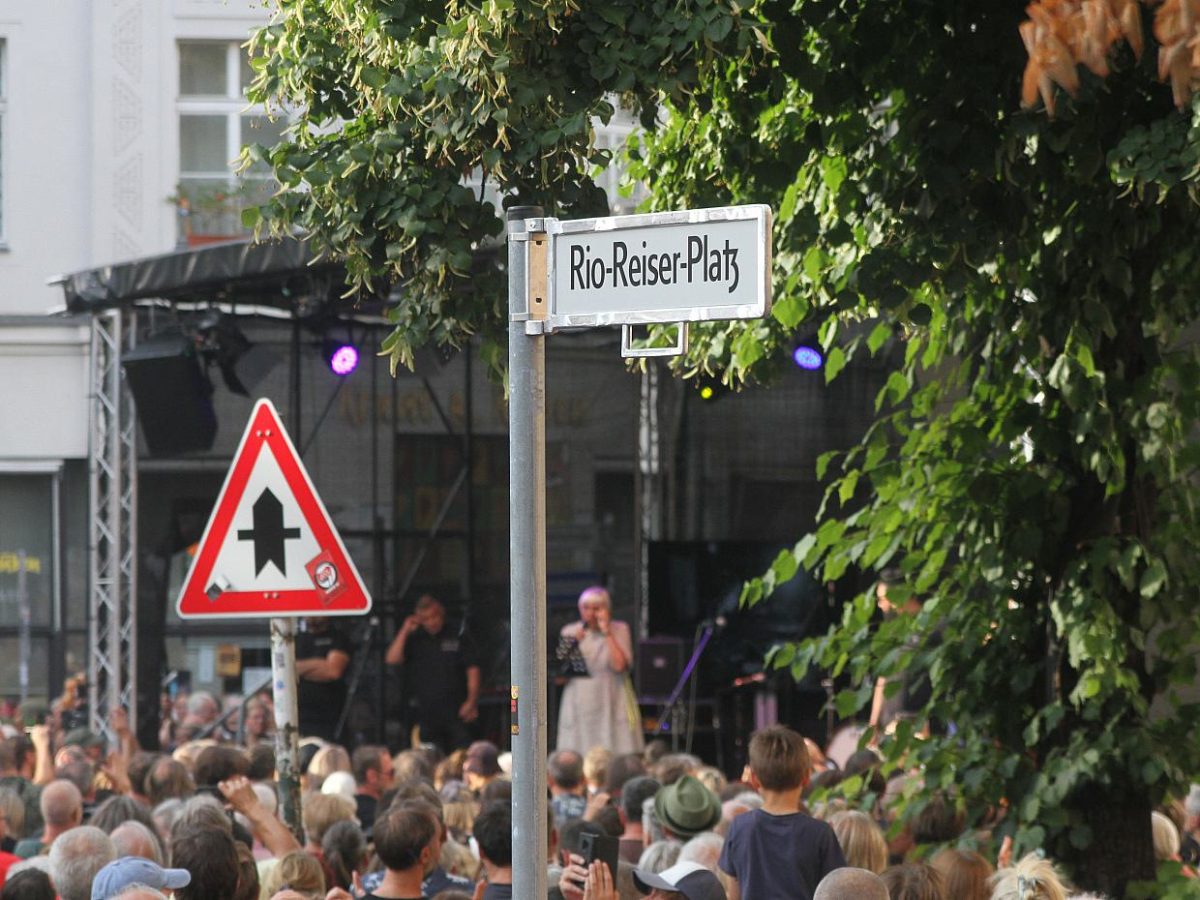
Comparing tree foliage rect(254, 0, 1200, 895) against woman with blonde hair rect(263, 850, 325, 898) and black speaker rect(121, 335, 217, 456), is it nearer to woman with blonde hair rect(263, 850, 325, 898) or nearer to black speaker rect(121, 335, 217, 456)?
woman with blonde hair rect(263, 850, 325, 898)

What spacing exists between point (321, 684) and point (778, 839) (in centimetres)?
1092

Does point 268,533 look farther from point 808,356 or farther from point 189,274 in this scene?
point 808,356

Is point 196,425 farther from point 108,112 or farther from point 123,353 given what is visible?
point 108,112

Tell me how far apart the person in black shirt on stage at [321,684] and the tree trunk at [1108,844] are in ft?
34.5

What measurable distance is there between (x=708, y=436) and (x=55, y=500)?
730 cm

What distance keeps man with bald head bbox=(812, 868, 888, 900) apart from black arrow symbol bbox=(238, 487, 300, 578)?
6.18 ft

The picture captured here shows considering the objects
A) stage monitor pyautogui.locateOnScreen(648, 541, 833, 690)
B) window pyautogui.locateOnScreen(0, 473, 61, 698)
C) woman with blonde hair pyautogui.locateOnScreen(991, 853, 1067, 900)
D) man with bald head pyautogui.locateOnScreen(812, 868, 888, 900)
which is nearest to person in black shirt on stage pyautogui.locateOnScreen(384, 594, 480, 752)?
stage monitor pyautogui.locateOnScreen(648, 541, 833, 690)

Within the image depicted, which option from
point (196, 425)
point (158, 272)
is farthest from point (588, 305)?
point (196, 425)

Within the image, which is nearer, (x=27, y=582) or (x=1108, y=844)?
(x=1108, y=844)

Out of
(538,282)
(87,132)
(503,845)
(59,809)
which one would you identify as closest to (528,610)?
(538,282)

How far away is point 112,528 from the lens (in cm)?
1478

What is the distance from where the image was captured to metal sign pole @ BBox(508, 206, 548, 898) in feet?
11.0

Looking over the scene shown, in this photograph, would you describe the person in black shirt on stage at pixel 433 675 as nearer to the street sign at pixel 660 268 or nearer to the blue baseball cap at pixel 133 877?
the blue baseball cap at pixel 133 877

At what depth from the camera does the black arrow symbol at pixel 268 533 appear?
18.5 ft
